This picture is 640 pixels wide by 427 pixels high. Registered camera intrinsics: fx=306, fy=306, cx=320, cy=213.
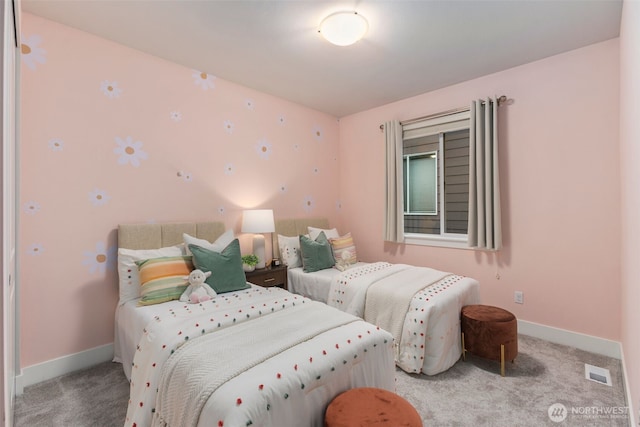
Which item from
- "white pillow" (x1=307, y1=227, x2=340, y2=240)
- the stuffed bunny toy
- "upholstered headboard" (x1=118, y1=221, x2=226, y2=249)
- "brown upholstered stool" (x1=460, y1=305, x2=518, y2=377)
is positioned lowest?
"brown upholstered stool" (x1=460, y1=305, x2=518, y2=377)

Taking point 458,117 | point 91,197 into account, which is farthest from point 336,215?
point 91,197

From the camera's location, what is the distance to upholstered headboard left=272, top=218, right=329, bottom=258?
150 inches

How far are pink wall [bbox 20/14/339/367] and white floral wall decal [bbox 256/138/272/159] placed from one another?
0.25 m

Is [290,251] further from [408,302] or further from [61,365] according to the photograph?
[61,365]

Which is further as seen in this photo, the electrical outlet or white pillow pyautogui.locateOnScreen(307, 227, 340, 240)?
white pillow pyautogui.locateOnScreen(307, 227, 340, 240)

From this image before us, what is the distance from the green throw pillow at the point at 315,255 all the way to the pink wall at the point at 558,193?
56.8 inches

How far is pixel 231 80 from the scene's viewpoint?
3.34 m

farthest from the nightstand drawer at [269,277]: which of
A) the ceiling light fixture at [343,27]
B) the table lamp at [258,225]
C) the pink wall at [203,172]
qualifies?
the ceiling light fixture at [343,27]

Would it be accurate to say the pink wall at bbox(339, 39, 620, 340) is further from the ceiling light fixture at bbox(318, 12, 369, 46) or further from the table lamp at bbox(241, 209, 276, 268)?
the table lamp at bbox(241, 209, 276, 268)

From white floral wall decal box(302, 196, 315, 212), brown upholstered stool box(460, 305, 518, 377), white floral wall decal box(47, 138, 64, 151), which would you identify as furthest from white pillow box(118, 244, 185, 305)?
brown upholstered stool box(460, 305, 518, 377)

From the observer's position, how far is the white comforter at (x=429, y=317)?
2.32m

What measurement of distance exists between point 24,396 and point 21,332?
427 mm

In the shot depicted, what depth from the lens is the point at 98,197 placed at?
2521 mm

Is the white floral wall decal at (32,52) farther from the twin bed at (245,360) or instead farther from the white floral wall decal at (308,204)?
the white floral wall decal at (308,204)
